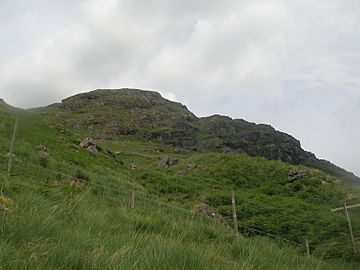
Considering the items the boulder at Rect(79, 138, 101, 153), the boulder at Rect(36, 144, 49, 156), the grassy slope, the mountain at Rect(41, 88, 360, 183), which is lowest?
the grassy slope

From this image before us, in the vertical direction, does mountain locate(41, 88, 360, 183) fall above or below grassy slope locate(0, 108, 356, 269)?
above

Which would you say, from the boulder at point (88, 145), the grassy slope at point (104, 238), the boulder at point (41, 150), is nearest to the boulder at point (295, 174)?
the boulder at point (88, 145)

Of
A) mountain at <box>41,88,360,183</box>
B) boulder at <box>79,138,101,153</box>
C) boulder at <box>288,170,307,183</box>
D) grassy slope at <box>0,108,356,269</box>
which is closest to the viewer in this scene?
grassy slope at <box>0,108,356,269</box>

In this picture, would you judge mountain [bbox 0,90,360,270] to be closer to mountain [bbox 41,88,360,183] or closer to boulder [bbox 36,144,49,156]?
boulder [bbox 36,144,49,156]

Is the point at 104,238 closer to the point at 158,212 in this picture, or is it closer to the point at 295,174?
the point at 158,212

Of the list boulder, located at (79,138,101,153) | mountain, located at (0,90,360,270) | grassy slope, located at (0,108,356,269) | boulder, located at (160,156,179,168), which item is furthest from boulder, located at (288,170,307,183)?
grassy slope, located at (0,108,356,269)

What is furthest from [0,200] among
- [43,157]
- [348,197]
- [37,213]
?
[348,197]

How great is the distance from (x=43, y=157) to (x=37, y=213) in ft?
32.9

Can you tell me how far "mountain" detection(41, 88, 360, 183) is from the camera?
9138 cm

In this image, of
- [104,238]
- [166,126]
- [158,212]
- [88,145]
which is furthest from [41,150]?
[166,126]

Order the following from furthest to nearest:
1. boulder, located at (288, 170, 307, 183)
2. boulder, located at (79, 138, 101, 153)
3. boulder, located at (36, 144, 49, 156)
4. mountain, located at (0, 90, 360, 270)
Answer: boulder, located at (288, 170, 307, 183), boulder, located at (79, 138, 101, 153), boulder, located at (36, 144, 49, 156), mountain, located at (0, 90, 360, 270)

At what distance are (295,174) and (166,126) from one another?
80882 millimetres

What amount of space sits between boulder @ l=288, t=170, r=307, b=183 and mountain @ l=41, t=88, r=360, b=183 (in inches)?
1952

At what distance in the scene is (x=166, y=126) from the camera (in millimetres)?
106250
